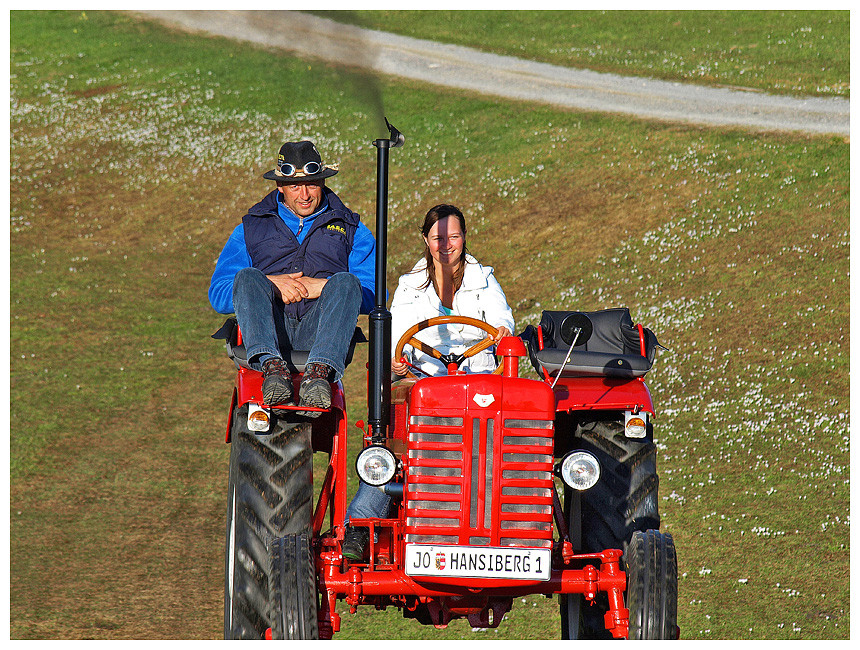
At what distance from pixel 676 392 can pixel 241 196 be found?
8497mm

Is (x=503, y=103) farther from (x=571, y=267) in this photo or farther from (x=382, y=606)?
(x=382, y=606)

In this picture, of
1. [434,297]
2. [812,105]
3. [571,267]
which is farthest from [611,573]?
[812,105]

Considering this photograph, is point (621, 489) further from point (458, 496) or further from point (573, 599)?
point (458, 496)

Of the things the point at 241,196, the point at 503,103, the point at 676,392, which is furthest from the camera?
the point at 503,103

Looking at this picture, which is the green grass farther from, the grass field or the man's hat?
the man's hat

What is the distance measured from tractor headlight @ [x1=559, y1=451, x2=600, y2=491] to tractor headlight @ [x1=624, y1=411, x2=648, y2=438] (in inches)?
34.5

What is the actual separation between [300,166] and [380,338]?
1.40 metres

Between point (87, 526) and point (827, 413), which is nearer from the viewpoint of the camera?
point (87, 526)

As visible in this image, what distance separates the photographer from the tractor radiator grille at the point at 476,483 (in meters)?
4.64

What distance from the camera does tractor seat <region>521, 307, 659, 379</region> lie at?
18.4 ft

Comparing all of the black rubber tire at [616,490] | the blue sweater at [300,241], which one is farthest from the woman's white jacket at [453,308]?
the black rubber tire at [616,490]

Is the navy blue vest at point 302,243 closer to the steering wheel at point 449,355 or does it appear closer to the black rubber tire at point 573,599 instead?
the steering wheel at point 449,355

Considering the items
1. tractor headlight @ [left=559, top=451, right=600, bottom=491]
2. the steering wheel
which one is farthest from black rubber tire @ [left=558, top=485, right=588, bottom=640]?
tractor headlight @ [left=559, top=451, right=600, bottom=491]

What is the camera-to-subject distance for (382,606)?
Answer: 16.5 feet
